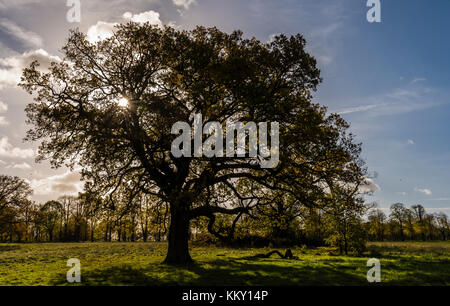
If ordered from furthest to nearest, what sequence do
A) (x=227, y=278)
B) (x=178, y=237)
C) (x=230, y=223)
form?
(x=230, y=223), (x=178, y=237), (x=227, y=278)

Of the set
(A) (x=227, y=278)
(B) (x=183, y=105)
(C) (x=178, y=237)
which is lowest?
(A) (x=227, y=278)

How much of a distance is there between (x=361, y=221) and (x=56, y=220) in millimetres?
99103

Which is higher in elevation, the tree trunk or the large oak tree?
the large oak tree

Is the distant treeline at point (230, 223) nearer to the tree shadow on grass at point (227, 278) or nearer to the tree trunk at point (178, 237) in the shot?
the tree trunk at point (178, 237)

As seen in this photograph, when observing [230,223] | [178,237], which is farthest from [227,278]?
[230,223]

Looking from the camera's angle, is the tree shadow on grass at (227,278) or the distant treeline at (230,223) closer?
the tree shadow on grass at (227,278)

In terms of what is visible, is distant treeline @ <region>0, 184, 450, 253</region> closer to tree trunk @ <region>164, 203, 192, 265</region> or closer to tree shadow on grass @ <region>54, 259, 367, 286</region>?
tree trunk @ <region>164, 203, 192, 265</region>

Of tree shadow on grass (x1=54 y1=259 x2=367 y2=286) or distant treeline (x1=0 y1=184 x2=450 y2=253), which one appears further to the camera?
distant treeline (x1=0 y1=184 x2=450 y2=253)

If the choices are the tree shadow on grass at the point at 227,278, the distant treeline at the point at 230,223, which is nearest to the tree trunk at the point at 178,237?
the distant treeline at the point at 230,223

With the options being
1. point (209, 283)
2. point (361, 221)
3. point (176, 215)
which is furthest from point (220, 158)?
point (361, 221)

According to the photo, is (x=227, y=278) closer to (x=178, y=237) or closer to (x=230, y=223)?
(x=178, y=237)

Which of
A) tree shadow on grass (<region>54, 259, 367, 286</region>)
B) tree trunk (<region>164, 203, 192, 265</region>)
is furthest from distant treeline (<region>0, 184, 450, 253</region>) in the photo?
tree shadow on grass (<region>54, 259, 367, 286</region>)
